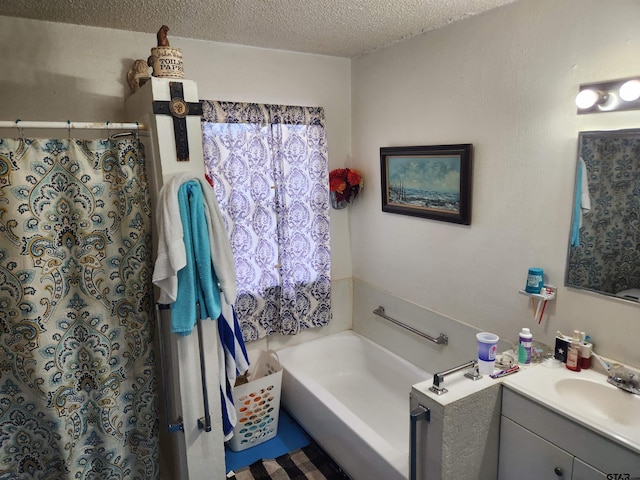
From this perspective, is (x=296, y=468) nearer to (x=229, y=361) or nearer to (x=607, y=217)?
(x=229, y=361)

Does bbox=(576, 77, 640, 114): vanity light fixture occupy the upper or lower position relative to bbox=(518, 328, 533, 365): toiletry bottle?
upper

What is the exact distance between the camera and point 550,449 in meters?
1.55

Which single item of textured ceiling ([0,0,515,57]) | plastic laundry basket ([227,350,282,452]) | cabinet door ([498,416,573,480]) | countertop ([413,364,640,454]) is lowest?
plastic laundry basket ([227,350,282,452])

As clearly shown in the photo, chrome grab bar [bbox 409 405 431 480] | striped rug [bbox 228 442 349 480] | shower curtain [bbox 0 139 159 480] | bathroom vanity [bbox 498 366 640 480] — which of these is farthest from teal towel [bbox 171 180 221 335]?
bathroom vanity [bbox 498 366 640 480]

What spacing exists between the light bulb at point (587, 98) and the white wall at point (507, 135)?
0.20ft

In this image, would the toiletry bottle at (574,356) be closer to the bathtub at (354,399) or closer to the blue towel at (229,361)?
the bathtub at (354,399)

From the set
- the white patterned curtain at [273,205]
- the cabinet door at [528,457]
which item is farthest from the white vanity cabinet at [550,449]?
the white patterned curtain at [273,205]

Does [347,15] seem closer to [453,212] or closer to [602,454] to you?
[453,212]

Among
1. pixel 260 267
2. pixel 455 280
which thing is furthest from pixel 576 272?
pixel 260 267

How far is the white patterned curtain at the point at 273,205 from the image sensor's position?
102 inches

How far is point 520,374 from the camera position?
1.75 metres

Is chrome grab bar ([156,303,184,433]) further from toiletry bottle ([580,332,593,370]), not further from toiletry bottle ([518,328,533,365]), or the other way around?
toiletry bottle ([580,332,593,370])

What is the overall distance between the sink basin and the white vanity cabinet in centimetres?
11

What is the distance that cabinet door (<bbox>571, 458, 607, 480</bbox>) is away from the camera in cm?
141
